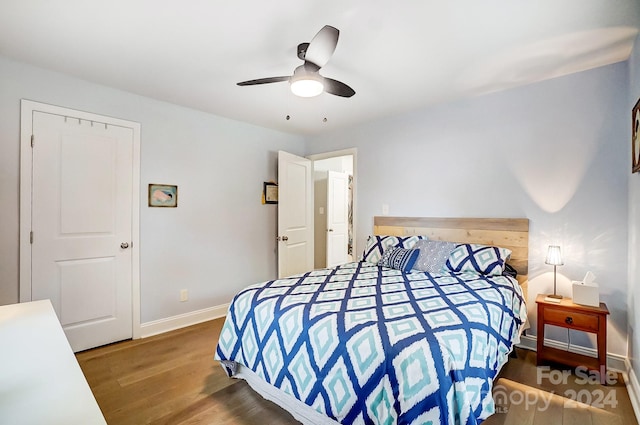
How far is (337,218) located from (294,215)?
1832 mm

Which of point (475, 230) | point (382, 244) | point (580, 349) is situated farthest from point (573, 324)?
point (382, 244)

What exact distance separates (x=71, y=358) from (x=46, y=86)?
8.59ft

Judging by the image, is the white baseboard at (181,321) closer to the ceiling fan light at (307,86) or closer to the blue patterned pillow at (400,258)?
the blue patterned pillow at (400,258)

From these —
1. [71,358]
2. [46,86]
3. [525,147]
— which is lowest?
[71,358]

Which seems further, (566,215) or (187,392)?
(566,215)

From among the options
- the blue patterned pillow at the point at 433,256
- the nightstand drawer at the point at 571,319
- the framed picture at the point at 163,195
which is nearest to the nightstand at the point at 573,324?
the nightstand drawer at the point at 571,319

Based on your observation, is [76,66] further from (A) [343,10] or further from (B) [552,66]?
(B) [552,66]

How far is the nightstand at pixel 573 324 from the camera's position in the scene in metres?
2.27

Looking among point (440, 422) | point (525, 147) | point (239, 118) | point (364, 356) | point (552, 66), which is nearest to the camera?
point (440, 422)

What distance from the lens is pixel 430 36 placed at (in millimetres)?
2043

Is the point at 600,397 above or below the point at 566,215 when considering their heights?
below

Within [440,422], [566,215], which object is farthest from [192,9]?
[566,215]

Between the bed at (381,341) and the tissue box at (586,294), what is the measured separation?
379 millimetres

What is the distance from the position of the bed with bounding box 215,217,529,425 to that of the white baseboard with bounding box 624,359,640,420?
67cm
